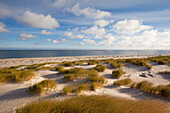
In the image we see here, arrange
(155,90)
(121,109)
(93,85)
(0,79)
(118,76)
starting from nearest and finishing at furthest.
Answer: (121,109) → (155,90) → (93,85) → (0,79) → (118,76)

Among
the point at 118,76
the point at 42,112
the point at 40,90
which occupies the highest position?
the point at 42,112

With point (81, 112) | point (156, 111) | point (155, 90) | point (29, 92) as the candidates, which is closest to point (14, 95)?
point (29, 92)

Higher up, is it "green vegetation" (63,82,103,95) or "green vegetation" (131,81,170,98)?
"green vegetation" (63,82,103,95)

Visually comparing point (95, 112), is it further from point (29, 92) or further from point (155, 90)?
point (155, 90)

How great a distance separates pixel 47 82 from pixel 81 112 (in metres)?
3.37

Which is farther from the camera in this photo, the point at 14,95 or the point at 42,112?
the point at 14,95

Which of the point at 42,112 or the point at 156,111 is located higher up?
the point at 42,112

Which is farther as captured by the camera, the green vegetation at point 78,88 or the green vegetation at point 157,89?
the green vegetation at point 157,89

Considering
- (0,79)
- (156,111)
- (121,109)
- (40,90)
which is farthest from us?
(0,79)

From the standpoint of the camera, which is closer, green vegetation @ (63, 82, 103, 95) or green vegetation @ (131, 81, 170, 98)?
green vegetation @ (63, 82, 103, 95)

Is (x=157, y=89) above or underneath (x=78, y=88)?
underneath

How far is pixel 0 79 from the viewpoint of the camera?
562 cm

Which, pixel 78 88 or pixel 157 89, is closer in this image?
pixel 78 88

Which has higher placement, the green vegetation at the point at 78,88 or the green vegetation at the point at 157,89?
the green vegetation at the point at 78,88
